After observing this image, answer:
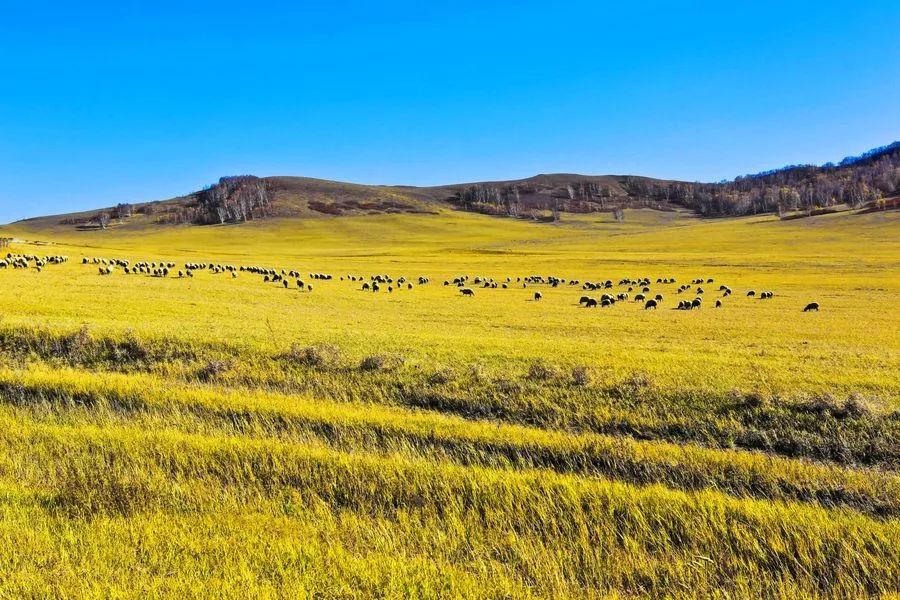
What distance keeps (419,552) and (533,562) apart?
1.07 metres

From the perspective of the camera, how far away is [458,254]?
9975 cm

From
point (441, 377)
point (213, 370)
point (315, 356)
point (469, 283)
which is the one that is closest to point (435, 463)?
point (441, 377)

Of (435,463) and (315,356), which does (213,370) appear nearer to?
(315,356)

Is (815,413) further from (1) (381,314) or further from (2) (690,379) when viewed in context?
(1) (381,314)

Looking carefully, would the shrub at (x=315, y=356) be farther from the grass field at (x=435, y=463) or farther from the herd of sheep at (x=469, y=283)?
the herd of sheep at (x=469, y=283)

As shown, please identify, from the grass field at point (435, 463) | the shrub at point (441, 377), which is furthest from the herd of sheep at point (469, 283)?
the shrub at point (441, 377)

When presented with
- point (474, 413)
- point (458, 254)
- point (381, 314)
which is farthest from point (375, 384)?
point (458, 254)

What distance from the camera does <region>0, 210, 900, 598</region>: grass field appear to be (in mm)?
4816

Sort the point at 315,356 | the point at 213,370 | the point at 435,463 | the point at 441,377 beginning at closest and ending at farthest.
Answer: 1. the point at 435,463
2. the point at 441,377
3. the point at 213,370
4. the point at 315,356

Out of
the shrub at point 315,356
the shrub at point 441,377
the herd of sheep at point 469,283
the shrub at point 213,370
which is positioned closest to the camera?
the shrub at point 441,377

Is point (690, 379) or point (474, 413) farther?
point (690, 379)

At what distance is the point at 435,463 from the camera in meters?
7.11

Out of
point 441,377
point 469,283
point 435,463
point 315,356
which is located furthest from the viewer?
point 469,283

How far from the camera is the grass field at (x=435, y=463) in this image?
4.82 metres
